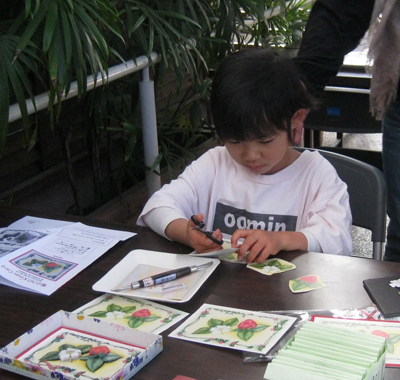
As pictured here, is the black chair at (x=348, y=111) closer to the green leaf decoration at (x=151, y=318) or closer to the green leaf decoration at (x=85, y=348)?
the green leaf decoration at (x=151, y=318)

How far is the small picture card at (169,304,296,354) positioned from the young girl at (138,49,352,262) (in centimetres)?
24

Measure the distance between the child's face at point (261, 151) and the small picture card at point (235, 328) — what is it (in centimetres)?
54

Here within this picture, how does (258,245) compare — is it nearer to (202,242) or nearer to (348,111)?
(202,242)

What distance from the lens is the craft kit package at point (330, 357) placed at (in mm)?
848

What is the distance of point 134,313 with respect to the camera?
1154mm

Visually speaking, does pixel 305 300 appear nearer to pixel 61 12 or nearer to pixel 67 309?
pixel 67 309

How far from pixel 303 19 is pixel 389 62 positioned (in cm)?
270

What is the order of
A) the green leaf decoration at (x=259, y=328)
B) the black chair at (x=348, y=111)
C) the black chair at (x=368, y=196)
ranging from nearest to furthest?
1. the green leaf decoration at (x=259, y=328)
2. the black chair at (x=368, y=196)
3. the black chair at (x=348, y=111)

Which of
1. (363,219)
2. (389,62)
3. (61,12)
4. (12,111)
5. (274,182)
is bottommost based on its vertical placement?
(363,219)

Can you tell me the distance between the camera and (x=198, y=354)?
1.01 m

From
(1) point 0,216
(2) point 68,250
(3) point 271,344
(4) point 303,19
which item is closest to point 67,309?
(2) point 68,250

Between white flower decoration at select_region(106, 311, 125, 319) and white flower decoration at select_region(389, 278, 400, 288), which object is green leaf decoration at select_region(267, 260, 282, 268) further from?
white flower decoration at select_region(106, 311, 125, 319)

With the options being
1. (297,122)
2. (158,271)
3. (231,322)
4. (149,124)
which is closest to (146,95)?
(149,124)

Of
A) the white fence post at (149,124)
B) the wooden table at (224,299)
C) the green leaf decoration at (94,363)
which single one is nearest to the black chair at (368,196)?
the wooden table at (224,299)
